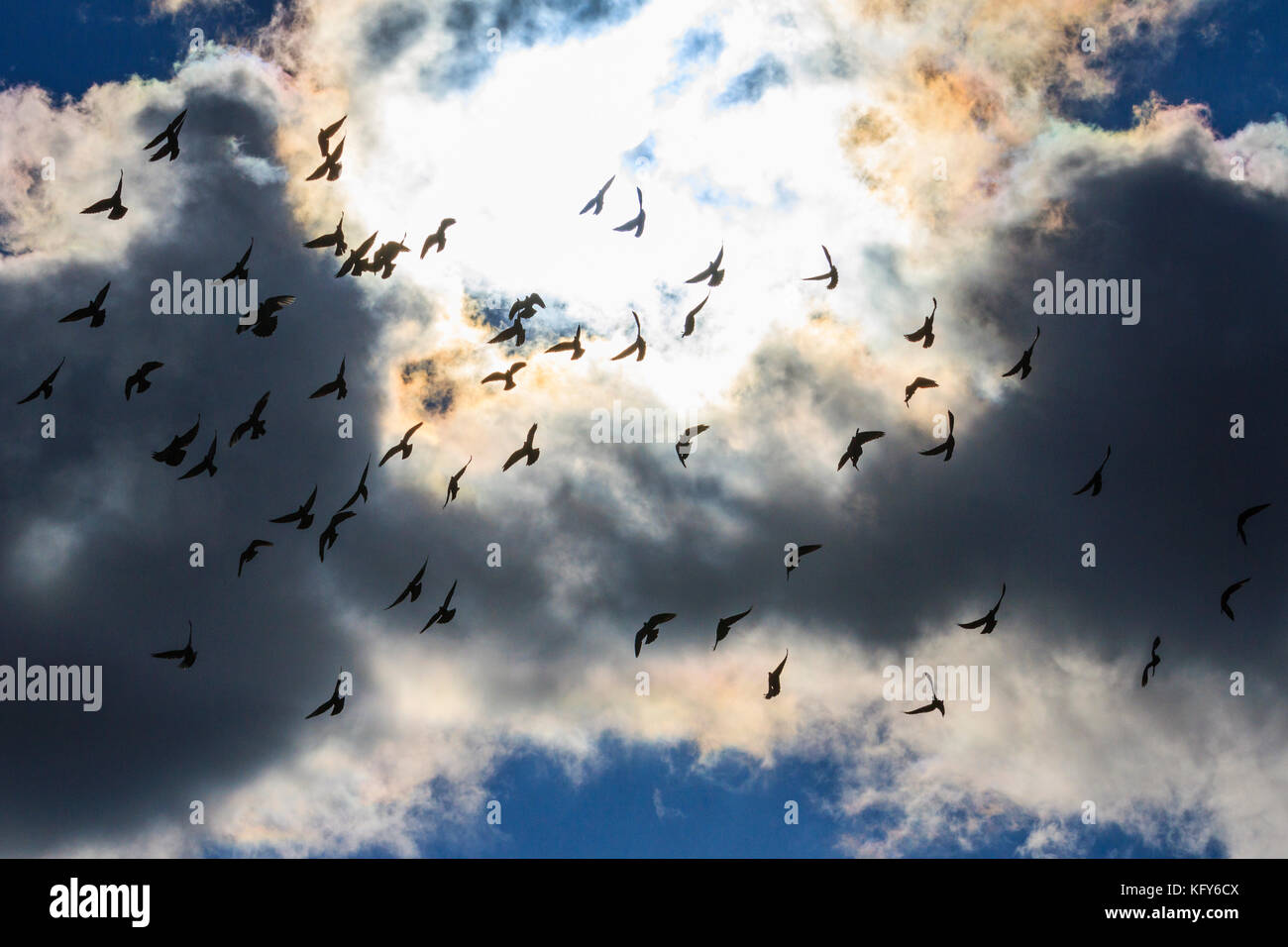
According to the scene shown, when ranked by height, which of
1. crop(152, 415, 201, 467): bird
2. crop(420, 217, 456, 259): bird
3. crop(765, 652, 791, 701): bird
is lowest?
crop(765, 652, 791, 701): bird

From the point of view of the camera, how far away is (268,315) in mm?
47656

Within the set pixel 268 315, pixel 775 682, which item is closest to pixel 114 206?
pixel 268 315

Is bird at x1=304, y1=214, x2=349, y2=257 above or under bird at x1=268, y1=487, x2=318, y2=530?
above

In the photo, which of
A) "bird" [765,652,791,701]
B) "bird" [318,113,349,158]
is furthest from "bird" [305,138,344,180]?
"bird" [765,652,791,701]

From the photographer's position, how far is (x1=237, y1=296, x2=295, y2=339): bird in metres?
46.8

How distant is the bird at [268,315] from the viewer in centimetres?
4678

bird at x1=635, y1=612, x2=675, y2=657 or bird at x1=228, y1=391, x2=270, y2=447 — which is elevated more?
bird at x1=228, y1=391, x2=270, y2=447

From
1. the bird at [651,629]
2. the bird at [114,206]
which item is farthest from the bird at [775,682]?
the bird at [114,206]

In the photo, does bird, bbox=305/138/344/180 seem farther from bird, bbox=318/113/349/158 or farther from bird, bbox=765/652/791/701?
bird, bbox=765/652/791/701

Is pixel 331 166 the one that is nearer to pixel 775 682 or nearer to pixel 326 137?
pixel 326 137
